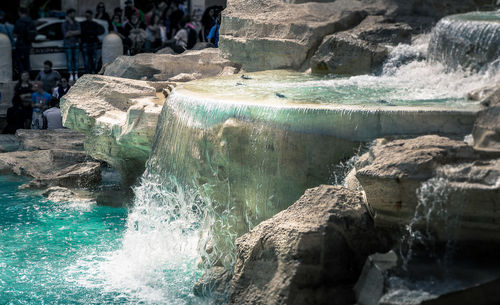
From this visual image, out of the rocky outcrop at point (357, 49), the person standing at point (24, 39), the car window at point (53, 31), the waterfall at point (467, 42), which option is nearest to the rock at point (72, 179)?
the rocky outcrop at point (357, 49)

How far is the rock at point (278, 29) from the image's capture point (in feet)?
28.2

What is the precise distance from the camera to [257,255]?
518 cm

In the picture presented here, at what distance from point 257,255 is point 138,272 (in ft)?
6.43

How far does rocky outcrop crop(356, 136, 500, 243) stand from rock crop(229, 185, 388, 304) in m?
0.22

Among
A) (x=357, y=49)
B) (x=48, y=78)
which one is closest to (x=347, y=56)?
(x=357, y=49)

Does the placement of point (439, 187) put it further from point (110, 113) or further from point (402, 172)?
point (110, 113)

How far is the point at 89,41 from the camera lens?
14625mm

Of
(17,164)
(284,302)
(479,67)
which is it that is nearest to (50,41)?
(17,164)

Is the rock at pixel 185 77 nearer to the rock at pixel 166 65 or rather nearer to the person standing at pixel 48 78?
the rock at pixel 166 65

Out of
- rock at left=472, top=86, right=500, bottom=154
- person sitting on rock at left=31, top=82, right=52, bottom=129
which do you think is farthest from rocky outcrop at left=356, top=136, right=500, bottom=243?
person sitting on rock at left=31, top=82, right=52, bottom=129

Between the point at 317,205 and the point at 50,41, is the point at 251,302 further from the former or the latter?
the point at 50,41

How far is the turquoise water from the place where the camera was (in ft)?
21.0

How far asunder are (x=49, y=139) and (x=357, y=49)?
534 cm

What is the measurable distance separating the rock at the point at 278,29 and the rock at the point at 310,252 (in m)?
3.64
